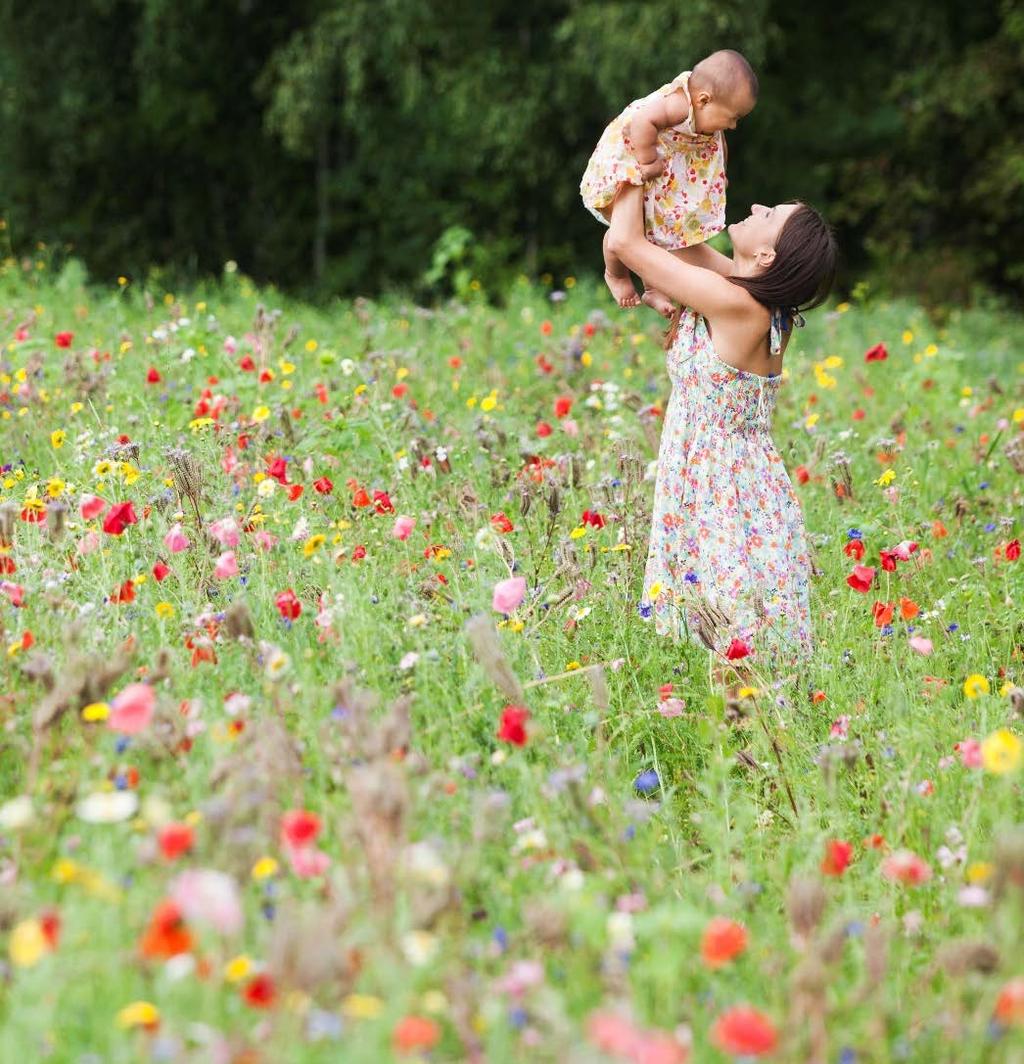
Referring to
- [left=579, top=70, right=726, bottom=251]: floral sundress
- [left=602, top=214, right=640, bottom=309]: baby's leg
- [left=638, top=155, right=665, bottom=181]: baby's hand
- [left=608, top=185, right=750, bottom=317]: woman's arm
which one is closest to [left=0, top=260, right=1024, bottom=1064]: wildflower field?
[left=602, top=214, right=640, bottom=309]: baby's leg

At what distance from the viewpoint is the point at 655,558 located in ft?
12.3

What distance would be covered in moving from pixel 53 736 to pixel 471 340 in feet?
16.0

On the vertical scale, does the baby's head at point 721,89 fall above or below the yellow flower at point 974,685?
above

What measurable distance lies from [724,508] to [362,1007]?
7.41ft

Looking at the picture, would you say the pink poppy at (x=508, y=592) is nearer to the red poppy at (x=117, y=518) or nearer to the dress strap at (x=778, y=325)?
the red poppy at (x=117, y=518)

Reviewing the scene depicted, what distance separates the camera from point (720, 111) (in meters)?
3.36

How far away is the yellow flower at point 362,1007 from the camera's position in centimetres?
159

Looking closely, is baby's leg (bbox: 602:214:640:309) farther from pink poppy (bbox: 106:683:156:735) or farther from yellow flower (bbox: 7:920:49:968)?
yellow flower (bbox: 7:920:49:968)

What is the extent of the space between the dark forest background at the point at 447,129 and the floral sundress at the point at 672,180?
36.5ft

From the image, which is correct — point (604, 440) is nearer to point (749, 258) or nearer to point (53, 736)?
point (749, 258)

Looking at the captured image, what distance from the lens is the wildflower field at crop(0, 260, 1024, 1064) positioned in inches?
68.3

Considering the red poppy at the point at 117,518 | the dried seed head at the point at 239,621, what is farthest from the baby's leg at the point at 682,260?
the dried seed head at the point at 239,621

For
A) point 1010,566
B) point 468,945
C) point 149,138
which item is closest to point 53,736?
point 468,945

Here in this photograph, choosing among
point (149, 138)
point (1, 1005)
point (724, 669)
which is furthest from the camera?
point (149, 138)
